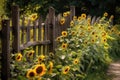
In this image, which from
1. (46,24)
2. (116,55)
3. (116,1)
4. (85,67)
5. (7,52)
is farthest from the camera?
(116,1)

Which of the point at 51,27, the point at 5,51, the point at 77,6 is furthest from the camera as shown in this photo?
the point at 77,6

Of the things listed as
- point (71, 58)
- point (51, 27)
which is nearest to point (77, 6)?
point (51, 27)

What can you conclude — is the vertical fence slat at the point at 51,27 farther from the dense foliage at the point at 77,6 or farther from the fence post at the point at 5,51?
the dense foliage at the point at 77,6

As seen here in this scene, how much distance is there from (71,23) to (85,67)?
1.34m

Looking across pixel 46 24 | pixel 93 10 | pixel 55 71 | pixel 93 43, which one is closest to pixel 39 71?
pixel 55 71

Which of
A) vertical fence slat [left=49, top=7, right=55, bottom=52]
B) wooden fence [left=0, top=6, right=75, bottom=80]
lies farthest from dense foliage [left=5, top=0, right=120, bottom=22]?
vertical fence slat [left=49, top=7, right=55, bottom=52]

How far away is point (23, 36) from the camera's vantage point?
5.93 meters

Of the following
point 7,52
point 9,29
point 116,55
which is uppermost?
point 9,29

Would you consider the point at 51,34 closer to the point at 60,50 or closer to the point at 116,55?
the point at 60,50

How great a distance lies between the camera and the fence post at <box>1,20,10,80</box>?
17.0 feet

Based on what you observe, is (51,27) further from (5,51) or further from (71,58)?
(5,51)

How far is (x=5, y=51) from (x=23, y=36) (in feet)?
2.50

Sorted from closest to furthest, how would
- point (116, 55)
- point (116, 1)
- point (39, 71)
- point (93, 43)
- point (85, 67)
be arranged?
point (39, 71), point (85, 67), point (93, 43), point (116, 55), point (116, 1)

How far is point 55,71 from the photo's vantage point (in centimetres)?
617
